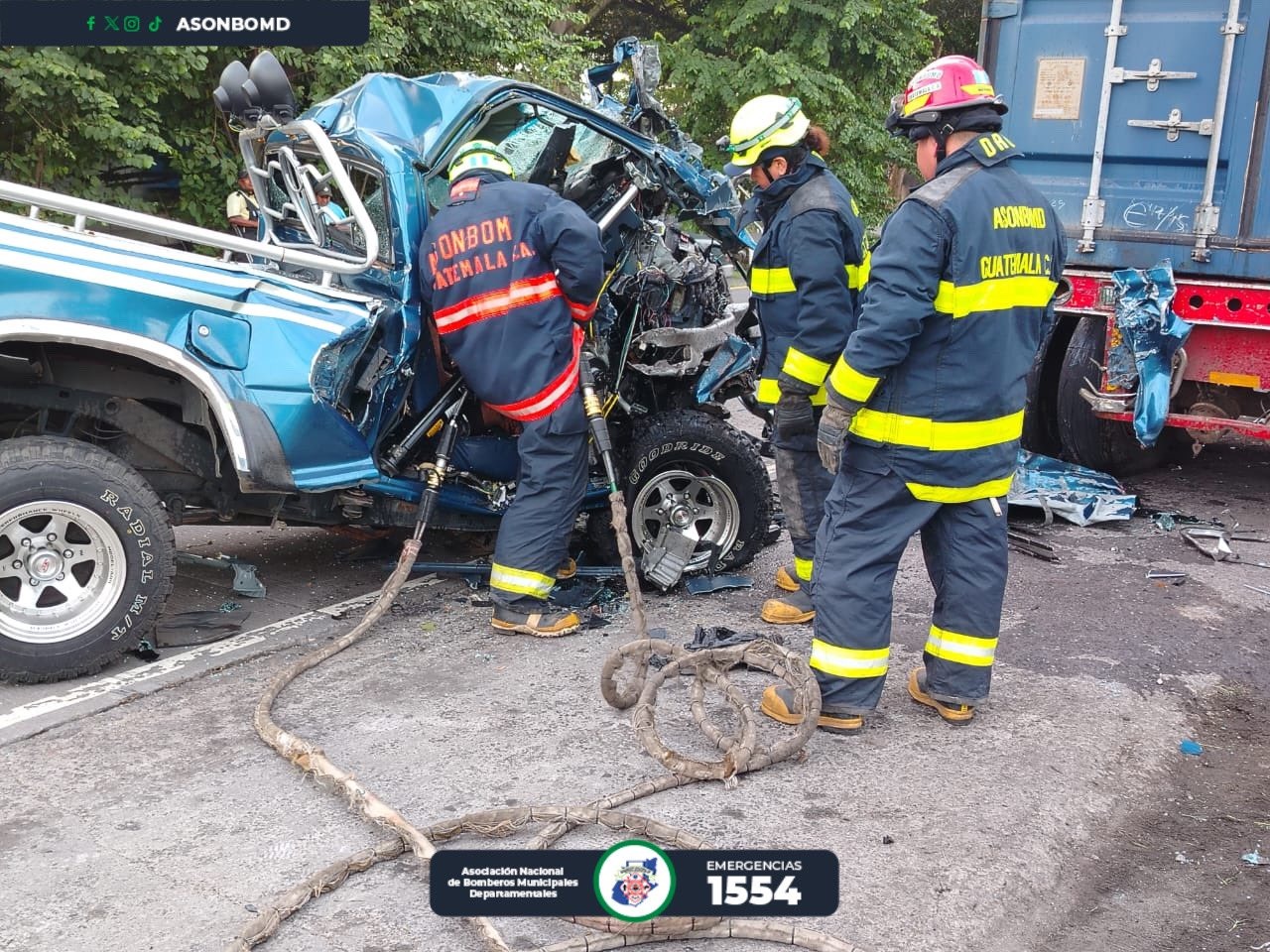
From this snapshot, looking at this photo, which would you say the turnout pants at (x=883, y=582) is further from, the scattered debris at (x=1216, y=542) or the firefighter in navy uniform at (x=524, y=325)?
the scattered debris at (x=1216, y=542)

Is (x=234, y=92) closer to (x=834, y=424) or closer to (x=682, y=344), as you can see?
(x=682, y=344)

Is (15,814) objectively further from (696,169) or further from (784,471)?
(696,169)

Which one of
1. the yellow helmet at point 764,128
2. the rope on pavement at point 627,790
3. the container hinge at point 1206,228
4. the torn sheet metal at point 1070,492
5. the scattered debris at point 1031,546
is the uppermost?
the yellow helmet at point 764,128

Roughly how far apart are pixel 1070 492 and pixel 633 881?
217 inches

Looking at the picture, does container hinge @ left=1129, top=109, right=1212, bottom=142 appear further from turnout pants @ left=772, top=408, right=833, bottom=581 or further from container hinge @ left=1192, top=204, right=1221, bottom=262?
turnout pants @ left=772, top=408, right=833, bottom=581

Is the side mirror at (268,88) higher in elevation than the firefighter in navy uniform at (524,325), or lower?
higher

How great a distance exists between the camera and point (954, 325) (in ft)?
12.6

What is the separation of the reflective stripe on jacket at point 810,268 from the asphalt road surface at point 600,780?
1.17m

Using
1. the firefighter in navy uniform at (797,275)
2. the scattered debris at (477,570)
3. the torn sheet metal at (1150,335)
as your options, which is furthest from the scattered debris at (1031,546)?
the scattered debris at (477,570)

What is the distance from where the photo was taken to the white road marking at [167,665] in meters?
4.06

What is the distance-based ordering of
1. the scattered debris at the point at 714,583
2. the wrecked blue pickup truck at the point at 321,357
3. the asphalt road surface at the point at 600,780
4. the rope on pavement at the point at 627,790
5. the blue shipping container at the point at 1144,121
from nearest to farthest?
the rope on pavement at the point at 627,790 → the asphalt road surface at the point at 600,780 → the wrecked blue pickup truck at the point at 321,357 → the scattered debris at the point at 714,583 → the blue shipping container at the point at 1144,121

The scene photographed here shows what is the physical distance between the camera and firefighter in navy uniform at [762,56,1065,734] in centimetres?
Answer: 379

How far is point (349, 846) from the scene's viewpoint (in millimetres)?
3289

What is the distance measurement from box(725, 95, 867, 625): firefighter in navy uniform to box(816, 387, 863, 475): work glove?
0.78 meters
